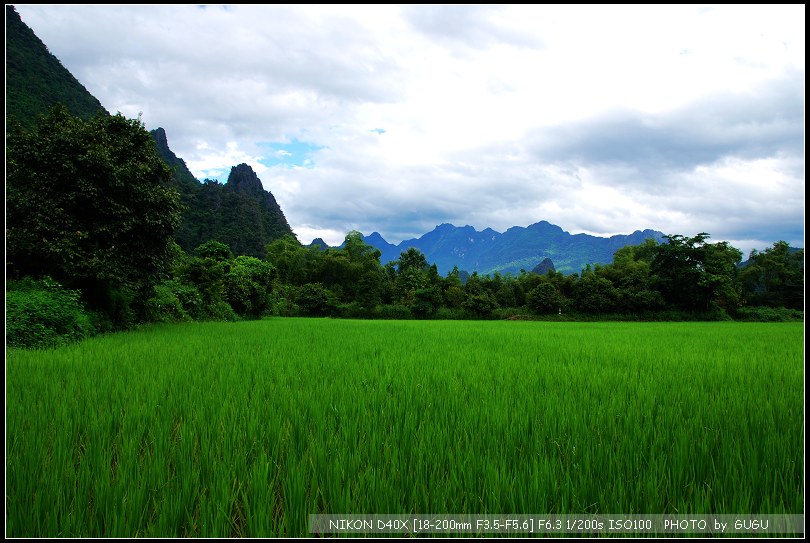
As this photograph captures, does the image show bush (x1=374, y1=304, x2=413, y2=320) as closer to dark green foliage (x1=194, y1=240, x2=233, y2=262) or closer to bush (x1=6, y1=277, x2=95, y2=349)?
dark green foliage (x1=194, y1=240, x2=233, y2=262)

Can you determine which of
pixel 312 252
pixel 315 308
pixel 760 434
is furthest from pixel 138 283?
pixel 312 252

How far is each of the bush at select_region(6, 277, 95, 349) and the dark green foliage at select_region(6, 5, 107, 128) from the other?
2950cm

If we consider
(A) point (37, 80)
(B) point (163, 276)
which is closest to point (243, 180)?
(A) point (37, 80)

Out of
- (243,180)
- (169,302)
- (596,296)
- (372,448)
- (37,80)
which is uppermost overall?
(243,180)

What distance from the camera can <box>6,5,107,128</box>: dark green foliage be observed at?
102 feet

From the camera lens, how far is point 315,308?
107 ft

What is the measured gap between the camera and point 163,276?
11.5 meters

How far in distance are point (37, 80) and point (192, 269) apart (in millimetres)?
37656

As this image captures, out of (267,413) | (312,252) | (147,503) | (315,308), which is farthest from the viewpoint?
(312,252)

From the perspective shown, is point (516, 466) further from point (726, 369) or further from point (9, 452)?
point (726, 369)

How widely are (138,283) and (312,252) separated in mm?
37543

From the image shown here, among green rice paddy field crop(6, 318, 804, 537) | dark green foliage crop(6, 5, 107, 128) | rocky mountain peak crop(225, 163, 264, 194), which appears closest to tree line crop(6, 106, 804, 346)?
green rice paddy field crop(6, 318, 804, 537)

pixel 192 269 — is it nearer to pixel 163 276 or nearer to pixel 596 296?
pixel 163 276

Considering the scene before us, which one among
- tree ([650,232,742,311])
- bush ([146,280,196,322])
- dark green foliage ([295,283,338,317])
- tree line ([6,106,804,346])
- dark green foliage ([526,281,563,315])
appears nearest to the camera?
tree line ([6,106,804,346])
